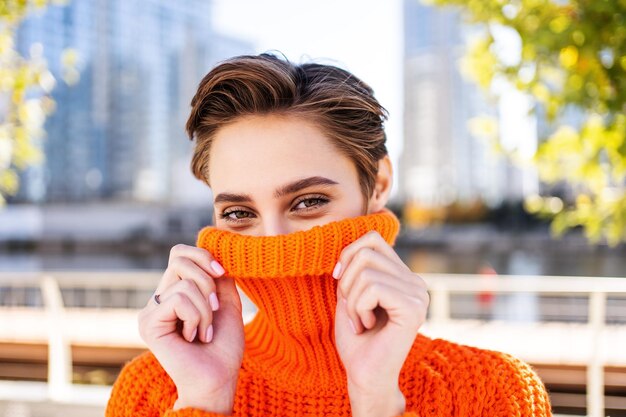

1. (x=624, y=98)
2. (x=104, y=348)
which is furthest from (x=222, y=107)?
(x=104, y=348)

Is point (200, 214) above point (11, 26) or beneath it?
above

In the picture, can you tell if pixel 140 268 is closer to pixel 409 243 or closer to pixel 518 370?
pixel 409 243

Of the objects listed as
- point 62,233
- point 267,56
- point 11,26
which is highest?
point 62,233

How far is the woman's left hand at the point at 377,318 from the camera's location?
35.6 inches

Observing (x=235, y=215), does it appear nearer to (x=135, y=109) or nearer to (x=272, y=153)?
(x=272, y=153)

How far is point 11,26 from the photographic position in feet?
14.4

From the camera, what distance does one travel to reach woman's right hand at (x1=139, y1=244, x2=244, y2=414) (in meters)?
0.98

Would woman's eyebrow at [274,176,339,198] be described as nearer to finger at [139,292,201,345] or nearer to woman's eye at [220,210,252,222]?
woman's eye at [220,210,252,222]

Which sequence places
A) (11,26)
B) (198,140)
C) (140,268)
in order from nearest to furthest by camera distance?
(198,140) < (11,26) < (140,268)

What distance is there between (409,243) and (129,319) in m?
36.3

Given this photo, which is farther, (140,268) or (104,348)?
(140,268)

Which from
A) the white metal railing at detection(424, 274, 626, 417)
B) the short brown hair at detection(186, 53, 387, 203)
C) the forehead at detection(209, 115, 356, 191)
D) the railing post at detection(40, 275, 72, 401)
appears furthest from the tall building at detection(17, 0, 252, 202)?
the forehead at detection(209, 115, 356, 191)

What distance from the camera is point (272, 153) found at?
3.50ft

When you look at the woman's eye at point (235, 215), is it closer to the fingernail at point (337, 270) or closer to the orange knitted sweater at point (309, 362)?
the orange knitted sweater at point (309, 362)
